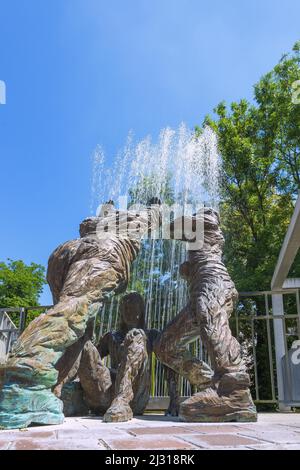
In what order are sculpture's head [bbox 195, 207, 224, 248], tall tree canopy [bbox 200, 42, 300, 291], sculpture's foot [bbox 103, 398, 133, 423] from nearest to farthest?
→ sculpture's foot [bbox 103, 398, 133, 423] < sculpture's head [bbox 195, 207, 224, 248] < tall tree canopy [bbox 200, 42, 300, 291]

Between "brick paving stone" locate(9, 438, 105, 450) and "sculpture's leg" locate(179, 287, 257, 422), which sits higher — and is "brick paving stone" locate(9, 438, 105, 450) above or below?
below

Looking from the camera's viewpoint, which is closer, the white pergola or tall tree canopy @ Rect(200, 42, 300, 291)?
the white pergola

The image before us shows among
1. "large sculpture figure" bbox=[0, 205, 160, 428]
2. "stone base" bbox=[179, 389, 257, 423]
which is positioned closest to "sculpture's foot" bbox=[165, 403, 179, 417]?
"stone base" bbox=[179, 389, 257, 423]

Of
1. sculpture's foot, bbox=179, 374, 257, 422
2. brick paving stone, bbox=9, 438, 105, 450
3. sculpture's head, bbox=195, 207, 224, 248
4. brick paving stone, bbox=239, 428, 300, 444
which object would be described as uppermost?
sculpture's head, bbox=195, 207, 224, 248

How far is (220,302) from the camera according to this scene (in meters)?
3.48

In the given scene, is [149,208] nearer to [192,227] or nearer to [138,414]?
[192,227]

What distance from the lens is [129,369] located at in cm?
328

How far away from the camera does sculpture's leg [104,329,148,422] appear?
9.96ft

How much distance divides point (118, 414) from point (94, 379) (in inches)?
22.7

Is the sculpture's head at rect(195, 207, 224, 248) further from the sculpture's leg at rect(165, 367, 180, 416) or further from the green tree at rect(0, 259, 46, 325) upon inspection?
the green tree at rect(0, 259, 46, 325)

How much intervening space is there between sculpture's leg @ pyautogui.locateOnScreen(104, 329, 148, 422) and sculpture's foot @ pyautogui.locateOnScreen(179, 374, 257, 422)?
1.43ft

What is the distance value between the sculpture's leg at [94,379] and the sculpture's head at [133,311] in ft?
1.63

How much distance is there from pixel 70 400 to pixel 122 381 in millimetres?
591

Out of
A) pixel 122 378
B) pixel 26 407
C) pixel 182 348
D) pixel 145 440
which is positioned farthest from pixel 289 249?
pixel 145 440
